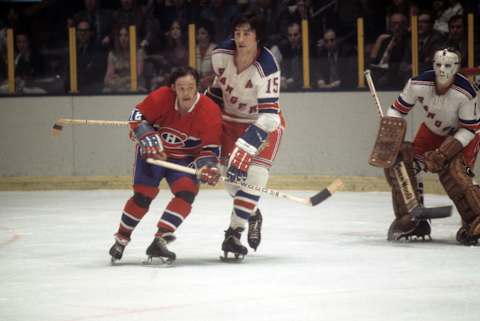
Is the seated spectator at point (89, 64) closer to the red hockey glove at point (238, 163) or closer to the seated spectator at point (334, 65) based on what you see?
the seated spectator at point (334, 65)

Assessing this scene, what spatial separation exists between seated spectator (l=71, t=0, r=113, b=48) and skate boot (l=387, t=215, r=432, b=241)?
4.09 meters

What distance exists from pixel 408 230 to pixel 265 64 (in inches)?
55.5

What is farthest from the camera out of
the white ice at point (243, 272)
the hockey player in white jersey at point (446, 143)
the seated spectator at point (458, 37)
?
the seated spectator at point (458, 37)

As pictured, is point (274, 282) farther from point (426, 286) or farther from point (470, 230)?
point (470, 230)

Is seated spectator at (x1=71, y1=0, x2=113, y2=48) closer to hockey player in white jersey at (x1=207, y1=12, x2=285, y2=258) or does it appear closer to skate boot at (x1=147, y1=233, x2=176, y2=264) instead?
hockey player in white jersey at (x1=207, y1=12, x2=285, y2=258)

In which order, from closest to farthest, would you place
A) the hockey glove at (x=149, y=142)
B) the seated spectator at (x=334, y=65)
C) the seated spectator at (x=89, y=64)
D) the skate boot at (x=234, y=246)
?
1. the hockey glove at (x=149, y=142)
2. the skate boot at (x=234, y=246)
3. the seated spectator at (x=334, y=65)
4. the seated spectator at (x=89, y=64)

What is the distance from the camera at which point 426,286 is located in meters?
4.80

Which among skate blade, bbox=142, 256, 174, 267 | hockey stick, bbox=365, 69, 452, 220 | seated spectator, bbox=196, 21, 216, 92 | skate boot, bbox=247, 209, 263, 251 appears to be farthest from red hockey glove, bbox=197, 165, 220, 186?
seated spectator, bbox=196, 21, 216, 92

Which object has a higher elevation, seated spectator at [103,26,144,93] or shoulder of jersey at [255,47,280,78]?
shoulder of jersey at [255,47,280,78]

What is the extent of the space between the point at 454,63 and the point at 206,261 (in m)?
1.79

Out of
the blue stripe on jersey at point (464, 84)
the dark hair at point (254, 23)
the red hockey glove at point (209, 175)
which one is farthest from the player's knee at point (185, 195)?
the blue stripe on jersey at point (464, 84)

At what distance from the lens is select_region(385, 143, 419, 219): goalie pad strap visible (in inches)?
254

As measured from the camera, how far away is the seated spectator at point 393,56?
30.3 feet

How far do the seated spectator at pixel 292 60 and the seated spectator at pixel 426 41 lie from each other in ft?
3.19
